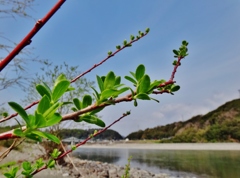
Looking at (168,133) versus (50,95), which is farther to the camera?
(168,133)

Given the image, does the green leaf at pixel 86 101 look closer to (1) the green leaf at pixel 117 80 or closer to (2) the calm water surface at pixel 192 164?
(1) the green leaf at pixel 117 80

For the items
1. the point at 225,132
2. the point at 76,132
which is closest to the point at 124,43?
the point at 76,132

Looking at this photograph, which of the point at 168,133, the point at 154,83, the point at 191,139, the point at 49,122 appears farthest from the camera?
the point at 168,133

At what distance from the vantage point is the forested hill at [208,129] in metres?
32.2

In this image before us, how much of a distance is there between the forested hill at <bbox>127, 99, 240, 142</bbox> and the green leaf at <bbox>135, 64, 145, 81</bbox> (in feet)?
112

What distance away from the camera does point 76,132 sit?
36.8 ft

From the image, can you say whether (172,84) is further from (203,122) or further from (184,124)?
(184,124)

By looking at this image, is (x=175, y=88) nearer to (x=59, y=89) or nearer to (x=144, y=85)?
(x=144, y=85)

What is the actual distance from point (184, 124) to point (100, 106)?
53832 mm

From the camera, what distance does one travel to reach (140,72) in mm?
479

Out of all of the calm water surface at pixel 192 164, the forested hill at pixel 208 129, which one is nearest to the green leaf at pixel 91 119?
the calm water surface at pixel 192 164

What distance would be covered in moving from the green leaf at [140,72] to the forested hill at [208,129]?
1349 inches

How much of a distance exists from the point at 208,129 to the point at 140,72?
37.1 m

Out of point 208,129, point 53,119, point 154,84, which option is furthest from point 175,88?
point 208,129
